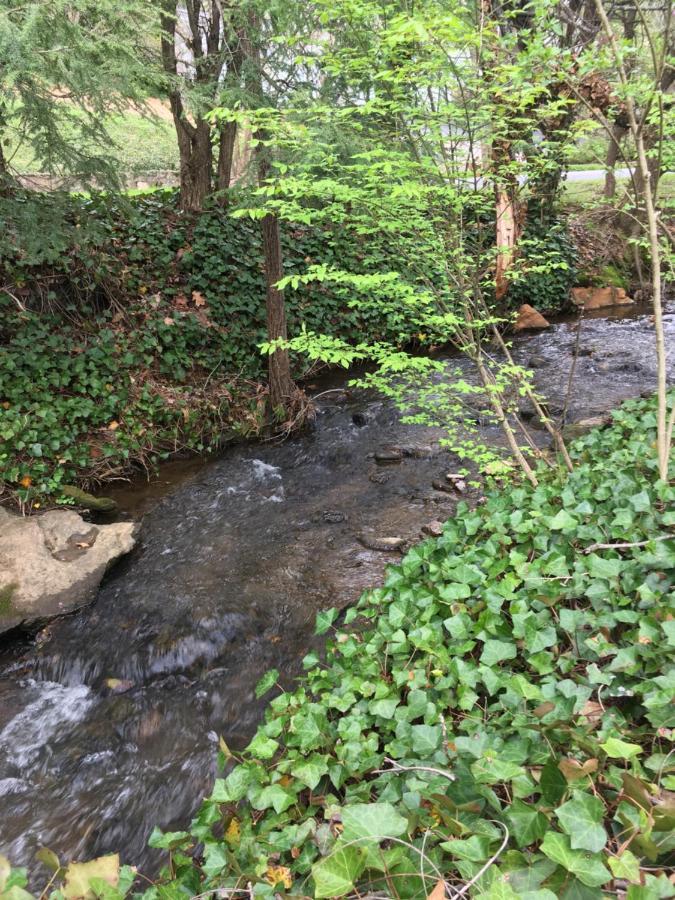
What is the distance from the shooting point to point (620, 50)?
267cm

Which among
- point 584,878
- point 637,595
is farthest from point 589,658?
point 584,878

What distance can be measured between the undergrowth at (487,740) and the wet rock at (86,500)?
13.9 feet

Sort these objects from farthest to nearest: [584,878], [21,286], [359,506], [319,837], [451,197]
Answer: [21,286] → [359,506] → [451,197] → [319,837] → [584,878]

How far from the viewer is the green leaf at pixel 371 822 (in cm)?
131

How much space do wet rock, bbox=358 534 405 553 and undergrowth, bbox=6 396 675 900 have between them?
83.1 inches

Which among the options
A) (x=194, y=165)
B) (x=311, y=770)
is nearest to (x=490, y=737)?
(x=311, y=770)

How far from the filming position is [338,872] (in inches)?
49.7

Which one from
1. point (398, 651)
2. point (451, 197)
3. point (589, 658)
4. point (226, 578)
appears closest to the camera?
point (589, 658)

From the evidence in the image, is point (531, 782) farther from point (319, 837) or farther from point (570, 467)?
point (570, 467)

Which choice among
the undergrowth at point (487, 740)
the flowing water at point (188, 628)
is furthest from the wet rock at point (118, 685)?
the undergrowth at point (487, 740)

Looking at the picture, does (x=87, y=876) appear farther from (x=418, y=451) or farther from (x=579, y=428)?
(x=579, y=428)

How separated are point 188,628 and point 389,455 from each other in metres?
3.58

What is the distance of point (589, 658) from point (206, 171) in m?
9.94

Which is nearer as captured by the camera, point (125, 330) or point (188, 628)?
point (188, 628)
